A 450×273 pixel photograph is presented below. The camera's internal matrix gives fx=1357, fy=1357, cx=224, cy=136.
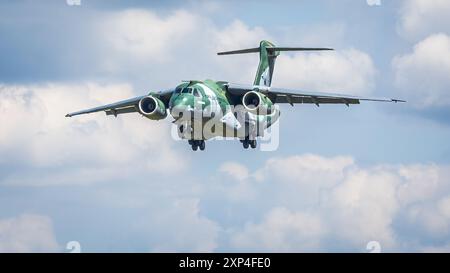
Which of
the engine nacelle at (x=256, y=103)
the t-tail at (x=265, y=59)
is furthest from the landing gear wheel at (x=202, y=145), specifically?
the t-tail at (x=265, y=59)

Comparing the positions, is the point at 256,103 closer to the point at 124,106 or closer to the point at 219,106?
the point at 219,106

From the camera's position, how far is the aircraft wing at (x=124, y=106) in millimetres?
49156

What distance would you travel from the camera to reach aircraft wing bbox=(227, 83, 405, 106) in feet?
160

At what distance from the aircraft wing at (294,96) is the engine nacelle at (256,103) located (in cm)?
60

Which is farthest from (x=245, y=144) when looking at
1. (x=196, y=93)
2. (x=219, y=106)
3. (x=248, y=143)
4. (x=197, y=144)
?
(x=196, y=93)

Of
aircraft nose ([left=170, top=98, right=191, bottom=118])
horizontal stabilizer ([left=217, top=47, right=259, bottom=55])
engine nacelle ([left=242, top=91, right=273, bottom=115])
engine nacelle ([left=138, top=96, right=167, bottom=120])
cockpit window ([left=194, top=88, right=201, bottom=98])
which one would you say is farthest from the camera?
horizontal stabilizer ([left=217, top=47, right=259, bottom=55])

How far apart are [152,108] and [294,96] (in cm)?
547

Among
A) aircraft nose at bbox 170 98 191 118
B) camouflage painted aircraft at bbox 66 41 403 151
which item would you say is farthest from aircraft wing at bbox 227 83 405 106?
aircraft nose at bbox 170 98 191 118

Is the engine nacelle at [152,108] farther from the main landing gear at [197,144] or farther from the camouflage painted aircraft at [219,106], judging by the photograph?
the main landing gear at [197,144]

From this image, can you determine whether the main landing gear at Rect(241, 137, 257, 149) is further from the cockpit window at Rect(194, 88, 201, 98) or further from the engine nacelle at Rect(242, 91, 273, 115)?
the cockpit window at Rect(194, 88, 201, 98)

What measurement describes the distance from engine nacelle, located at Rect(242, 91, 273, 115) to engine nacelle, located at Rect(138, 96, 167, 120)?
10.3 feet

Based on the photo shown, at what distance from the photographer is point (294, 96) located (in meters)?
49.6
